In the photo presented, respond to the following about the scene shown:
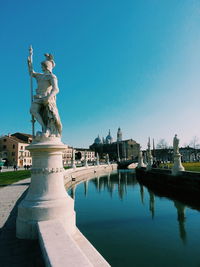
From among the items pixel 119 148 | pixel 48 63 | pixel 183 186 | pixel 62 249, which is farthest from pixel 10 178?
pixel 119 148

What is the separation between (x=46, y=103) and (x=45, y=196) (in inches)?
95.0

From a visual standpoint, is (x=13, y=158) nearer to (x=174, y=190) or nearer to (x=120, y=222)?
(x=174, y=190)

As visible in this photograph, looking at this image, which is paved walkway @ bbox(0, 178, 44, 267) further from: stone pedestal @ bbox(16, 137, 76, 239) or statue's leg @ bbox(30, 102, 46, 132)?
statue's leg @ bbox(30, 102, 46, 132)

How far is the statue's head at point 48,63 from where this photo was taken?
5906mm

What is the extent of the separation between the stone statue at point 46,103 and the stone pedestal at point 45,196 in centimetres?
38

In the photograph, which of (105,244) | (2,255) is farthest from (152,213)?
(2,255)

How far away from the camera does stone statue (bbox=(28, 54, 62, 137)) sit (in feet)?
18.5

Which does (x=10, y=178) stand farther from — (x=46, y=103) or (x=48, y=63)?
(x=48, y=63)

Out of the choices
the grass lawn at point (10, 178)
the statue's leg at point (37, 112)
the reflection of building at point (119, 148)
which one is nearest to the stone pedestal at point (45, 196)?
the statue's leg at point (37, 112)

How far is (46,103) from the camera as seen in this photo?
568 cm

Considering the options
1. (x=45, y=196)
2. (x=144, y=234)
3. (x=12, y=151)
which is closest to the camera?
(x=45, y=196)

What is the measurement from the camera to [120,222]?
10.1 meters

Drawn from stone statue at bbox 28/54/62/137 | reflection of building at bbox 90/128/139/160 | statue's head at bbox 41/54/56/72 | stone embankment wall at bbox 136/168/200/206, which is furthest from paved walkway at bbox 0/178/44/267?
reflection of building at bbox 90/128/139/160

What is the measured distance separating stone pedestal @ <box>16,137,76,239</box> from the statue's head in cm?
204
